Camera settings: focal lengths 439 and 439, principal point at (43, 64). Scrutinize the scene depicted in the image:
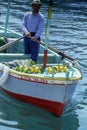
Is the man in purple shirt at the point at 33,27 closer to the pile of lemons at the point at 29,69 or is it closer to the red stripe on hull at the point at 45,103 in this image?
the pile of lemons at the point at 29,69

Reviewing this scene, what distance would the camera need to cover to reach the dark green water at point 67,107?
12062 mm

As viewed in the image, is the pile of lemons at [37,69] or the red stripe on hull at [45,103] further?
the pile of lemons at [37,69]

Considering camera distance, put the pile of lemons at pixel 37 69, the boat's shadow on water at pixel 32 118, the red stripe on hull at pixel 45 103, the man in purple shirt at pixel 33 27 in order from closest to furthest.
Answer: the boat's shadow on water at pixel 32 118
the red stripe on hull at pixel 45 103
the pile of lemons at pixel 37 69
the man in purple shirt at pixel 33 27

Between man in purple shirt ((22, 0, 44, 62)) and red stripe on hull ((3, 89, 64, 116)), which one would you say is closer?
red stripe on hull ((3, 89, 64, 116))

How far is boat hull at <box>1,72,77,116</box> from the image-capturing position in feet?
39.6

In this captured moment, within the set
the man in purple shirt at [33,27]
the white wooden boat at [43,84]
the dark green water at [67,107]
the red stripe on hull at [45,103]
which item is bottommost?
the dark green water at [67,107]

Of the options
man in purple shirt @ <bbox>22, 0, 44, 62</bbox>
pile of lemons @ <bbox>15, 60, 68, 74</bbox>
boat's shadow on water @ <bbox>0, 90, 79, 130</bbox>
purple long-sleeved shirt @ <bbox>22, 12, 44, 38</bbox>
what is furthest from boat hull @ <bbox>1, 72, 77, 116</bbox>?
purple long-sleeved shirt @ <bbox>22, 12, 44, 38</bbox>

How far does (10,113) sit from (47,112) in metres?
1.07

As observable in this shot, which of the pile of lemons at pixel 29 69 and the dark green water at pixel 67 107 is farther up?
the pile of lemons at pixel 29 69

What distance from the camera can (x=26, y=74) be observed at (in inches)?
485

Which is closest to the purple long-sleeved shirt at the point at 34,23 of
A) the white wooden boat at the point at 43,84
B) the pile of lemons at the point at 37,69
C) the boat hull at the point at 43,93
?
the white wooden boat at the point at 43,84

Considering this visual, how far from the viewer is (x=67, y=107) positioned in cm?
1324

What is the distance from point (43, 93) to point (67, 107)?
48.1 inches

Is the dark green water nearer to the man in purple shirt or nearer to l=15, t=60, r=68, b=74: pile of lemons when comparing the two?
l=15, t=60, r=68, b=74: pile of lemons
